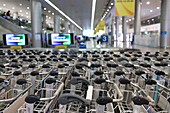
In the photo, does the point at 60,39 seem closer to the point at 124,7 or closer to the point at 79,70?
the point at 124,7

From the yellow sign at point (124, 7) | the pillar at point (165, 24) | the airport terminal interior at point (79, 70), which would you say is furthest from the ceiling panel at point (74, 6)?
the pillar at point (165, 24)

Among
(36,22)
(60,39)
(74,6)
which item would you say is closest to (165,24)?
(74,6)

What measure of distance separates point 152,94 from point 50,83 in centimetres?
169

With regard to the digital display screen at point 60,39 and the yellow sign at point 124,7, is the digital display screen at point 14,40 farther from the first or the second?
the yellow sign at point 124,7

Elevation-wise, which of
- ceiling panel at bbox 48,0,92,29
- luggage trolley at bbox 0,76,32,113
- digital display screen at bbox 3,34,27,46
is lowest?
luggage trolley at bbox 0,76,32,113

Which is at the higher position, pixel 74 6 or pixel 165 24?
pixel 74 6

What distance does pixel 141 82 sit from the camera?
349 cm

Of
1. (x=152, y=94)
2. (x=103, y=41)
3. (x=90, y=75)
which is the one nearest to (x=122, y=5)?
(x=103, y=41)

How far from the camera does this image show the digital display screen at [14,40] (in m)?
10.7

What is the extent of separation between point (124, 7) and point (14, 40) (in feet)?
24.0

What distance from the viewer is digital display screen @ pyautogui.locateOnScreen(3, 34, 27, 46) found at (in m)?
10.7

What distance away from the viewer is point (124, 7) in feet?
29.5

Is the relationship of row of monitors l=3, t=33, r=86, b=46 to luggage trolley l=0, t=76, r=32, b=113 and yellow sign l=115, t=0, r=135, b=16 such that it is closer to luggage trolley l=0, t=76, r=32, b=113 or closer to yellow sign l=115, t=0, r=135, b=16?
yellow sign l=115, t=0, r=135, b=16

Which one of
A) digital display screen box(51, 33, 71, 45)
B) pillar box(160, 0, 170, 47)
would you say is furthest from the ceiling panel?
pillar box(160, 0, 170, 47)
